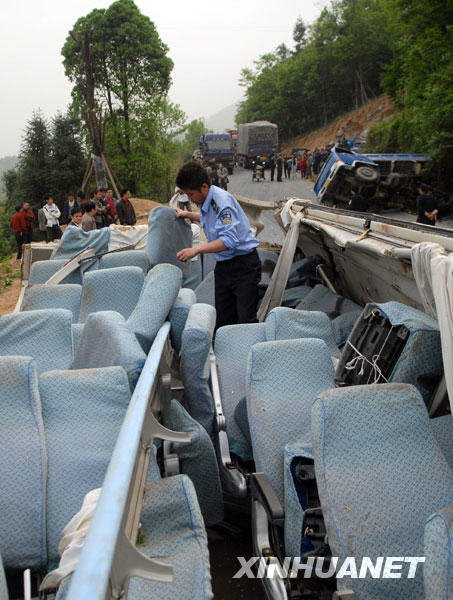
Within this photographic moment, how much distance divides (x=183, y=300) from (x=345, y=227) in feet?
4.83

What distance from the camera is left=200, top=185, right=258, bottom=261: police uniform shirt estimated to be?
370cm

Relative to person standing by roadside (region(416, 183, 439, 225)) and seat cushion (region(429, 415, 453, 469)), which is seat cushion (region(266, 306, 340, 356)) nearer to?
seat cushion (region(429, 415, 453, 469))

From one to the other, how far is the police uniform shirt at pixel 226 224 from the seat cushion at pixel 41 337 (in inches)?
51.6

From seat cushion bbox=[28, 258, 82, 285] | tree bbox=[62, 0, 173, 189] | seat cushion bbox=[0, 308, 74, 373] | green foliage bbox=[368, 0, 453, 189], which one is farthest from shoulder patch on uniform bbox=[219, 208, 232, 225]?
tree bbox=[62, 0, 173, 189]

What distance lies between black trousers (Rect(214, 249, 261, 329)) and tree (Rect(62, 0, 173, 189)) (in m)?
22.5

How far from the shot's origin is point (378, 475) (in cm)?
182

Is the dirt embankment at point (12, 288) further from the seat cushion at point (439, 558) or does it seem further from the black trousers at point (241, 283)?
the seat cushion at point (439, 558)

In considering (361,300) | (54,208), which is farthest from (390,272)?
(54,208)

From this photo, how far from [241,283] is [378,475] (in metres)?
2.30

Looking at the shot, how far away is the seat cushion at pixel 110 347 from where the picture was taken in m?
2.31

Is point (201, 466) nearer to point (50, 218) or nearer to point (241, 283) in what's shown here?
point (241, 283)

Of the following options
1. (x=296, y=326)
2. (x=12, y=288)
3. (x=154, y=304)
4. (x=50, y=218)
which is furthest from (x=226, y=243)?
(x=12, y=288)

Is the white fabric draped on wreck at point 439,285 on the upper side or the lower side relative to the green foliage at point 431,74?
lower

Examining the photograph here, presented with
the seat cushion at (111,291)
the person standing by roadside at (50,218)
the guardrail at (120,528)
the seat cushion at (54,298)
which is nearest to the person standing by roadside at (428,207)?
the seat cushion at (111,291)
